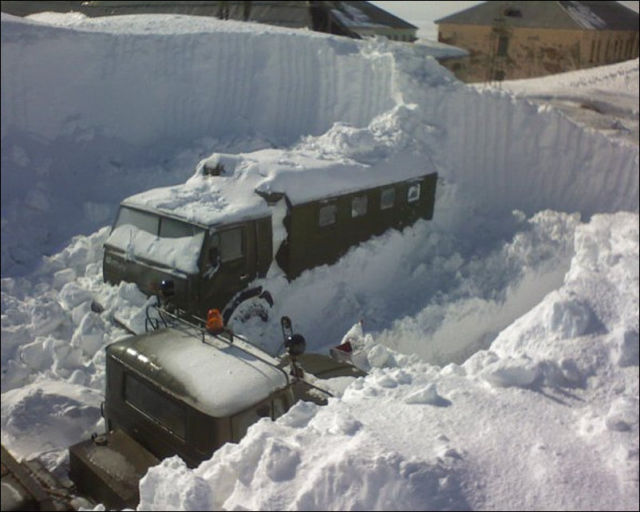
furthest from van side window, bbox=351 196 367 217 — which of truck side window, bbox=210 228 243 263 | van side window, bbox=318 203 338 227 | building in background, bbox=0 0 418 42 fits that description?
building in background, bbox=0 0 418 42

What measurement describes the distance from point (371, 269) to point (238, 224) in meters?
2.76

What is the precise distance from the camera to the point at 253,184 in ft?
28.2

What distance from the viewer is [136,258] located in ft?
26.0

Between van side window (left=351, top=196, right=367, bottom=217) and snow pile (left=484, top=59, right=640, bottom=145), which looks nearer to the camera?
van side window (left=351, top=196, right=367, bottom=217)

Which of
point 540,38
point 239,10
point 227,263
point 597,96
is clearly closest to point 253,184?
point 227,263

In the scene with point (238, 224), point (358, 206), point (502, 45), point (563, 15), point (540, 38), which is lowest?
point (358, 206)

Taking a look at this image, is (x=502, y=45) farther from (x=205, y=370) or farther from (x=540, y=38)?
(x=205, y=370)

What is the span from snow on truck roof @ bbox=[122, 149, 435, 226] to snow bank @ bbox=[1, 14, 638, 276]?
999 mm

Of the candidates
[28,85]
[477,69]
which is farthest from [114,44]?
[477,69]

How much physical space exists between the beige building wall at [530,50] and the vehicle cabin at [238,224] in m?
21.9

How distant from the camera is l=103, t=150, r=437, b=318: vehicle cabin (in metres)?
7.65

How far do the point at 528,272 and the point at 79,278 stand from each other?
6.64 metres

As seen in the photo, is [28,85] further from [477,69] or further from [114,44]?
[477,69]

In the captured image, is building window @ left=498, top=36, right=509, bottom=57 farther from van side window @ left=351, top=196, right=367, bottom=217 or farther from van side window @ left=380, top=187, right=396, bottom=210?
van side window @ left=351, top=196, right=367, bottom=217
